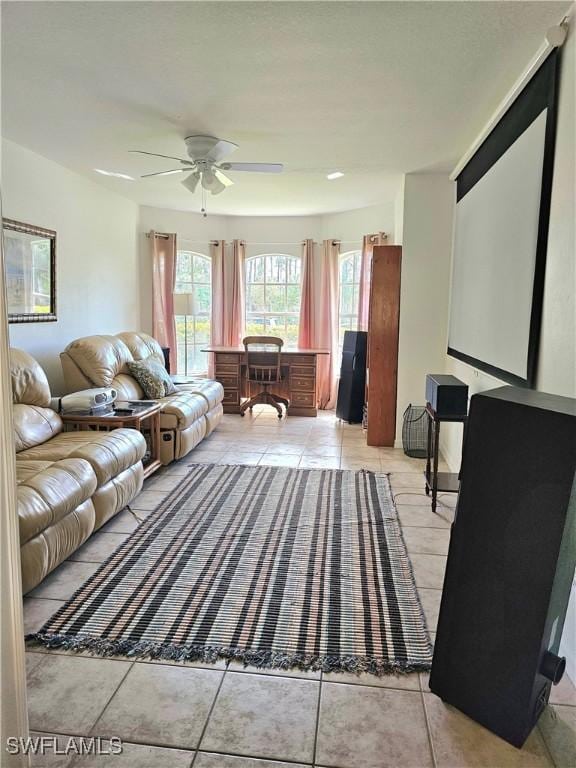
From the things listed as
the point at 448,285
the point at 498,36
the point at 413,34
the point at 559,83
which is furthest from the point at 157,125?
the point at 448,285

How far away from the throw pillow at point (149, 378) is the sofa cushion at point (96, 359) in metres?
0.19

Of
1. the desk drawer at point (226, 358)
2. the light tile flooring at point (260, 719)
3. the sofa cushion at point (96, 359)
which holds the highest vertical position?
the sofa cushion at point (96, 359)

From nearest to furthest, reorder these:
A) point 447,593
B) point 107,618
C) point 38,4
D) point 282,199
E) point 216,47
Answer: point 447,593
point 38,4
point 107,618
point 216,47
point 282,199

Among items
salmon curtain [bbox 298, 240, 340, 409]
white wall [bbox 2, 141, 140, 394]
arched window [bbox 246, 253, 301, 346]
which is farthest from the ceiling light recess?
salmon curtain [bbox 298, 240, 340, 409]

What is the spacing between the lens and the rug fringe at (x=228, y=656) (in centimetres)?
195

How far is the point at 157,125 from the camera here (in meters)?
3.44

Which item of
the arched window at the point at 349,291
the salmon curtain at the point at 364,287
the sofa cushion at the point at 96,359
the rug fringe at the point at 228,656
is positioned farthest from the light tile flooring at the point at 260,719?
the arched window at the point at 349,291

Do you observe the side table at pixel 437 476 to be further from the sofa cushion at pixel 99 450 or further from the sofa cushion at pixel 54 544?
the sofa cushion at pixel 54 544

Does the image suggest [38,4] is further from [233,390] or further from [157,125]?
[233,390]

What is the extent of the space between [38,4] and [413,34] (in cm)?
158

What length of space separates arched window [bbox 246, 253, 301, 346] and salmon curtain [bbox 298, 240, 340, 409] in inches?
10.4

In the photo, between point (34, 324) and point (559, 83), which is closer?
point (559, 83)

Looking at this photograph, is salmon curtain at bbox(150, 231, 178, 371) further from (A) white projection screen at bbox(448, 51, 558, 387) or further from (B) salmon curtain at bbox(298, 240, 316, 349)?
(A) white projection screen at bbox(448, 51, 558, 387)

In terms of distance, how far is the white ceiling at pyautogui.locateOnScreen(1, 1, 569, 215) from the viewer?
7.03 feet
